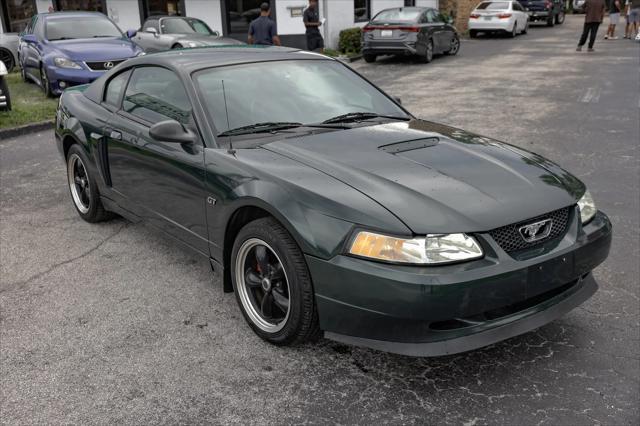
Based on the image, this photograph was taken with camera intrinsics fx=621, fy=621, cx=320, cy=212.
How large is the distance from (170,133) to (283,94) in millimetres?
813

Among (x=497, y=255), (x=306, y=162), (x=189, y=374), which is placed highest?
(x=306, y=162)

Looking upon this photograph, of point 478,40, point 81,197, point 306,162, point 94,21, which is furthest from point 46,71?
point 478,40

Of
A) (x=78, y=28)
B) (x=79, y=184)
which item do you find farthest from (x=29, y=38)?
(x=79, y=184)

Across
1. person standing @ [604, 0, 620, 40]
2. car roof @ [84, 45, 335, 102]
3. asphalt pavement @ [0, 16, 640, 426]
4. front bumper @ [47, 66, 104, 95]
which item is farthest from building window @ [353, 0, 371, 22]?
car roof @ [84, 45, 335, 102]

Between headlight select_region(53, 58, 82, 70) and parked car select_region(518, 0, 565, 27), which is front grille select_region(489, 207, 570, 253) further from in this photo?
parked car select_region(518, 0, 565, 27)

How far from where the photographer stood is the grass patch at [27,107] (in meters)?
9.93

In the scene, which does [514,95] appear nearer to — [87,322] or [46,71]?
[46,71]

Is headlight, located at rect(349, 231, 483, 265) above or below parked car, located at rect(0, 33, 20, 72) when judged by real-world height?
below

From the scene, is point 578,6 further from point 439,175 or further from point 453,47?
point 439,175

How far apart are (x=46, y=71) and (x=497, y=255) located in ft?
35.7

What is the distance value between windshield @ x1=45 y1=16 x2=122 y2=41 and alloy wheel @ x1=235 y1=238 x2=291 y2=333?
10.6 meters

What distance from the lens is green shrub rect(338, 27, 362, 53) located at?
20.1 metres

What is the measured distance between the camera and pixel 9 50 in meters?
16.2

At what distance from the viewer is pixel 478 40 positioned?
84.2ft
